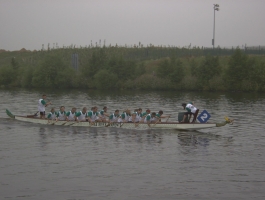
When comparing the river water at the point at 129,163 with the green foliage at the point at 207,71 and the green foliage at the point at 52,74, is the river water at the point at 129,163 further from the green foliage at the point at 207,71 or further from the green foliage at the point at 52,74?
the green foliage at the point at 52,74

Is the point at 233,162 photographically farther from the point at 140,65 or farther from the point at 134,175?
the point at 140,65

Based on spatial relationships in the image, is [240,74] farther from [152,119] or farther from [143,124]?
[143,124]

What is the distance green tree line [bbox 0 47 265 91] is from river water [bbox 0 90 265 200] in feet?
127

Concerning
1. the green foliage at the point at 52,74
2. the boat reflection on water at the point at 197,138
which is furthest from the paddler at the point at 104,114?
the green foliage at the point at 52,74

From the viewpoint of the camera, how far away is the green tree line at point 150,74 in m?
69.0

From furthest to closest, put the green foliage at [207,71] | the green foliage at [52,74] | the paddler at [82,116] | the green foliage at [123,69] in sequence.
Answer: the green foliage at [52,74], the green foliage at [123,69], the green foliage at [207,71], the paddler at [82,116]

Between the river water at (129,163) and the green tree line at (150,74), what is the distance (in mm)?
38800

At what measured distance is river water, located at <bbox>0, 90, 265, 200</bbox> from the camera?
15875 millimetres

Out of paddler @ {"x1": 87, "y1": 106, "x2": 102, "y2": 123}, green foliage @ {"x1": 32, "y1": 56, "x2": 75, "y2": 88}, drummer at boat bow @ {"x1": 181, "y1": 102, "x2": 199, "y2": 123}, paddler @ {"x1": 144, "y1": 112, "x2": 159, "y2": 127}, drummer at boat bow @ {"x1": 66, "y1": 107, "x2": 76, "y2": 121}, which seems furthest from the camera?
green foliage @ {"x1": 32, "y1": 56, "x2": 75, "y2": 88}

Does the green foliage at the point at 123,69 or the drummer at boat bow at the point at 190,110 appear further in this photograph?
the green foliage at the point at 123,69

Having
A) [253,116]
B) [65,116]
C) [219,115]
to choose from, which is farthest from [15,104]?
[253,116]

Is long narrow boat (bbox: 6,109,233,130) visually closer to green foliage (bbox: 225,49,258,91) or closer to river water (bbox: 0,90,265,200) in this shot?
river water (bbox: 0,90,265,200)

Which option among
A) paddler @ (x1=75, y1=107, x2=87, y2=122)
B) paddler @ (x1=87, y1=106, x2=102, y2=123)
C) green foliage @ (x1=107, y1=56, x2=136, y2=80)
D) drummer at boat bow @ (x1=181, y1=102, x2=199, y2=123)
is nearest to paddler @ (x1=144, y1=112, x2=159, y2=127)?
drummer at boat bow @ (x1=181, y1=102, x2=199, y2=123)

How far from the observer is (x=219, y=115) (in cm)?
3866
